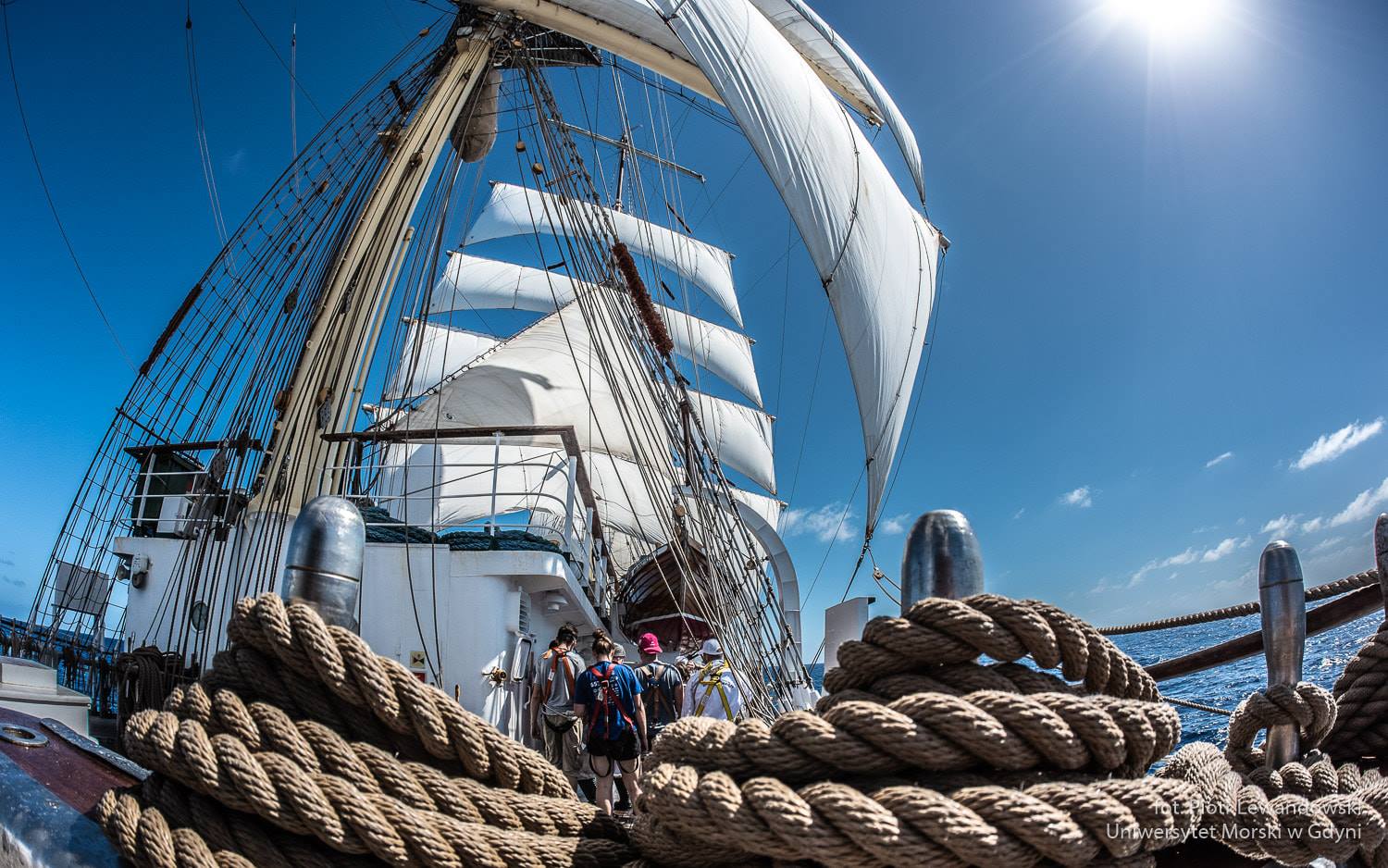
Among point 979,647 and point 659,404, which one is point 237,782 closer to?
point 979,647

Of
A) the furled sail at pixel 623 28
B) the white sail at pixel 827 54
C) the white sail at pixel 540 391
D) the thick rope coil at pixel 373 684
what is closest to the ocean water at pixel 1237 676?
the thick rope coil at pixel 373 684

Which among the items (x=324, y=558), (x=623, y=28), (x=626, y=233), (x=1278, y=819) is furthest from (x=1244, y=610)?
(x=626, y=233)

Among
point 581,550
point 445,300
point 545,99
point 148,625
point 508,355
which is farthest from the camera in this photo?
point 445,300

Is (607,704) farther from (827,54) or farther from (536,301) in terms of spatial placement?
(536,301)

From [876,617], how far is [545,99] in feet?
37.2

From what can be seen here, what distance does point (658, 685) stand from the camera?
6.96 metres

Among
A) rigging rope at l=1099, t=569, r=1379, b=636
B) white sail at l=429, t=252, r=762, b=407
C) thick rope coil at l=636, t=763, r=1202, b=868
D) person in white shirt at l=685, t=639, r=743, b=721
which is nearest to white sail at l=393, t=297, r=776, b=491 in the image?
white sail at l=429, t=252, r=762, b=407

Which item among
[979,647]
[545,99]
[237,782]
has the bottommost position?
[237,782]

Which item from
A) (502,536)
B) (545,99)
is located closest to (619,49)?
(545,99)

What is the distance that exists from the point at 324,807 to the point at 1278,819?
5.51 feet

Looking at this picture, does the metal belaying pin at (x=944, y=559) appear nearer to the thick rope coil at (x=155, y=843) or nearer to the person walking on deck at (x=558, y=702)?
the thick rope coil at (x=155, y=843)

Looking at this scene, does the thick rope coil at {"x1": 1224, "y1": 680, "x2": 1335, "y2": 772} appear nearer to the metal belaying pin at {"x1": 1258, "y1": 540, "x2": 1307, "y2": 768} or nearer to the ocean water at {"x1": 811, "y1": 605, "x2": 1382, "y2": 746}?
the metal belaying pin at {"x1": 1258, "y1": 540, "x2": 1307, "y2": 768}

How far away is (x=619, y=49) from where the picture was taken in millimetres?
12273

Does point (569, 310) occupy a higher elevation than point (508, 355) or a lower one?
higher
